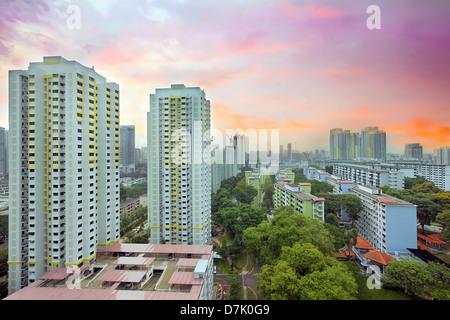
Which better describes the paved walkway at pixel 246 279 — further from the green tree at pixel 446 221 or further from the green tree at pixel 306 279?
the green tree at pixel 446 221

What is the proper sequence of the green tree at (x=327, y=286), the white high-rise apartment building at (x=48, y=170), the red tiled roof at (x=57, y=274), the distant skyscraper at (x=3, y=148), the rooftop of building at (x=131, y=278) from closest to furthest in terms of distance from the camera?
1. the green tree at (x=327, y=286)
2. the rooftop of building at (x=131, y=278)
3. the red tiled roof at (x=57, y=274)
4. the white high-rise apartment building at (x=48, y=170)
5. the distant skyscraper at (x=3, y=148)

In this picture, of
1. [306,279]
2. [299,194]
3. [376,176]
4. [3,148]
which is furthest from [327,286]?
[3,148]

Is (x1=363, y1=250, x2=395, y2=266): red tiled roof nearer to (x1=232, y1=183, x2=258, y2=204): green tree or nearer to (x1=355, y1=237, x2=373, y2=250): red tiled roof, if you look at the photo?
(x1=355, y1=237, x2=373, y2=250): red tiled roof

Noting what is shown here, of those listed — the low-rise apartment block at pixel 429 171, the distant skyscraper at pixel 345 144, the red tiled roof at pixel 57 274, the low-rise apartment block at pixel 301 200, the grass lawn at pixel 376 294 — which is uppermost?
the distant skyscraper at pixel 345 144

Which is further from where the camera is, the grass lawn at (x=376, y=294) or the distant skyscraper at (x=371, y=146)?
the distant skyscraper at (x=371, y=146)

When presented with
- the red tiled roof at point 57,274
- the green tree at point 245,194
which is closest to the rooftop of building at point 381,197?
the green tree at point 245,194

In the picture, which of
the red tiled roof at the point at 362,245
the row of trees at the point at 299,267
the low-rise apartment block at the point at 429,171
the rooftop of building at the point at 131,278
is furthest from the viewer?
the low-rise apartment block at the point at 429,171

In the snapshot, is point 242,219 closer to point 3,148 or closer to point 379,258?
point 379,258
